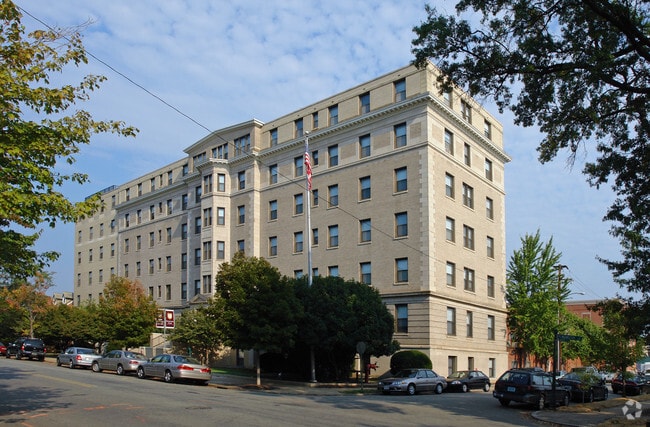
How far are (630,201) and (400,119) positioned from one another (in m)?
22.0

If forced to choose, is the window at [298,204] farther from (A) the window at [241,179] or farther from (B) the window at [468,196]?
(B) the window at [468,196]

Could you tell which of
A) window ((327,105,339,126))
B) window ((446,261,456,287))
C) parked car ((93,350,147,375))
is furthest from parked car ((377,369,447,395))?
window ((327,105,339,126))

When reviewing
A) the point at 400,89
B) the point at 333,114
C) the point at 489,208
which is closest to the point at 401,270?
the point at 489,208

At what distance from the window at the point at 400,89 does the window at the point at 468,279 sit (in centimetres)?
1328

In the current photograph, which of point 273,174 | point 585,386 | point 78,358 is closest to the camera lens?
point 585,386

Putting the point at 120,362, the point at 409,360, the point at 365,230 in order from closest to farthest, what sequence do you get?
1. the point at 120,362
2. the point at 409,360
3. the point at 365,230

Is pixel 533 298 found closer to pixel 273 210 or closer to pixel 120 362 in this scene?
pixel 273 210

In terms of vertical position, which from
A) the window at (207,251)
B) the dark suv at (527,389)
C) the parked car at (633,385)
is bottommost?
the parked car at (633,385)

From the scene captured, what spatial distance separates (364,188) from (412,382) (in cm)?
1676

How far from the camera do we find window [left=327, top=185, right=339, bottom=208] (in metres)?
45.9

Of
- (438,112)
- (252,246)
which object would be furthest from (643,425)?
(252,246)

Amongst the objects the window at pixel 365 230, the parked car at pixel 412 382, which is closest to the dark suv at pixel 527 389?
the parked car at pixel 412 382

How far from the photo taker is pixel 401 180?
138 feet

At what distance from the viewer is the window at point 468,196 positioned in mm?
45503
